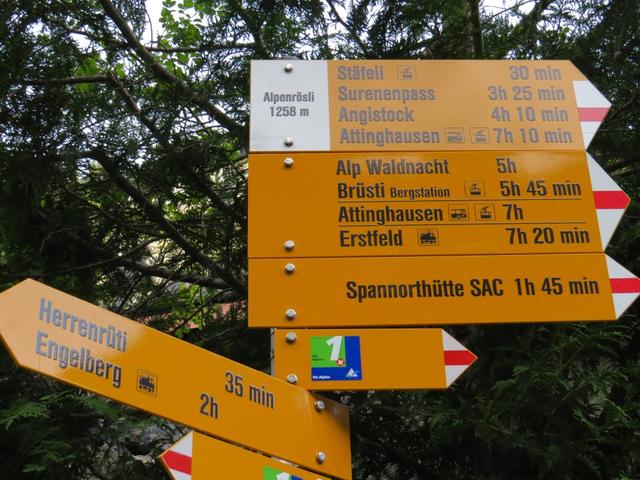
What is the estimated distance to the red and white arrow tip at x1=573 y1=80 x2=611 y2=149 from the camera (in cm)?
321

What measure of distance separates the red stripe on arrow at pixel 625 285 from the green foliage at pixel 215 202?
16.3 inches

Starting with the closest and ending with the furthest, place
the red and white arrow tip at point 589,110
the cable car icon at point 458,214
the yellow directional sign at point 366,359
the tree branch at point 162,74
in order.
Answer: the yellow directional sign at point 366,359, the cable car icon at point 458,214, the red and white arrow tip at point 589,110, the tree branch at point 162,74

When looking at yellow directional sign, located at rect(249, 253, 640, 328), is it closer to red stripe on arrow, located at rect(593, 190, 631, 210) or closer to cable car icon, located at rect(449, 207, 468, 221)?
cable car icon, located at rect(449, 207, 468, 221)

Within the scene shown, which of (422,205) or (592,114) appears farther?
(592,114)

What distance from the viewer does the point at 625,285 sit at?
112 inches

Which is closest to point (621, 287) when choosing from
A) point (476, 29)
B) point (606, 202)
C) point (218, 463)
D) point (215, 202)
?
point (606, 202)

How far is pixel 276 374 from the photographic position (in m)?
2.69

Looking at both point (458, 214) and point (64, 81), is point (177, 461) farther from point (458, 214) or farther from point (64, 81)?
point (64, 81)

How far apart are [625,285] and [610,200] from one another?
14.9 inches

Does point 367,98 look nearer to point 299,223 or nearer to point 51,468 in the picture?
point 299,223

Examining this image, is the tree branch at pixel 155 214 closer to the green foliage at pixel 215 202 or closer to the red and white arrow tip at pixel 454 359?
the green foliage at pixel 215 202

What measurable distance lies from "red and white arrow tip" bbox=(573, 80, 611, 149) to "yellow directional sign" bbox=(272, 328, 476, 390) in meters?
1.17

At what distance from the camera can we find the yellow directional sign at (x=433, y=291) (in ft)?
9.02

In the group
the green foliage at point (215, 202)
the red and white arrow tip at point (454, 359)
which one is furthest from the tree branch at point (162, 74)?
the red and white arrow tip at point (454, 359)
